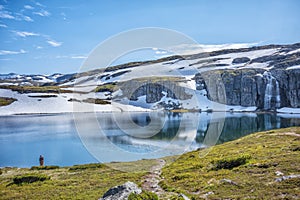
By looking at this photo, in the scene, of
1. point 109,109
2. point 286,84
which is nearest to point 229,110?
point 286,84

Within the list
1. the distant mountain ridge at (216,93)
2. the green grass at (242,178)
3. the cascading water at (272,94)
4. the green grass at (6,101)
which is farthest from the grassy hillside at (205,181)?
the green grass at (6,101)

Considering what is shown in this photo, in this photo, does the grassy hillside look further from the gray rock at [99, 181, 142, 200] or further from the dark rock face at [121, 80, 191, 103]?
the dark rock face at [121, 80, 191, 103]

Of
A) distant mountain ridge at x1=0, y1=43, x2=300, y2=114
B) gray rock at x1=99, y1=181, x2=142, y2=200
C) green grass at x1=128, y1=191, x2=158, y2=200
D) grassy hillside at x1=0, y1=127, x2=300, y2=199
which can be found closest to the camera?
green grass at x1=128, y1=191, x2=158, y2=200

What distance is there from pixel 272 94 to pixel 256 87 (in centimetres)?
938

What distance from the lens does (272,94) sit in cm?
12356

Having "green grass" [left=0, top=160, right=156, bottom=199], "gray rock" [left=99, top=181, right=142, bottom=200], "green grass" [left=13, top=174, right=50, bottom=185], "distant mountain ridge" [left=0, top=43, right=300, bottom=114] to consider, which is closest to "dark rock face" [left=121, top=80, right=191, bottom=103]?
"distant mountain ridge" [left=0, top=43, right=300, bottom=114]

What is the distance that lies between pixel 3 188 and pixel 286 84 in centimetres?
12709

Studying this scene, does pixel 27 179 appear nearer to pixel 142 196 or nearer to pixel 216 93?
pixel 142 196

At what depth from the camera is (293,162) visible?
17000 millimetres

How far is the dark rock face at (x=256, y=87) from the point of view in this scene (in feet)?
392

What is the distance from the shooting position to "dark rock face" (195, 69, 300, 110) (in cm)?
11954

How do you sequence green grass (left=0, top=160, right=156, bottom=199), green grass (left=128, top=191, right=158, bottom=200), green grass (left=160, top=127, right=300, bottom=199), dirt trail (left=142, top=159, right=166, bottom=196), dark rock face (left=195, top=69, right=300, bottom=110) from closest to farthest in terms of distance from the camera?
green grass (left=128, top=191, right=158, bottom=200), green grass (left=160, top=127, right=300, bottom=199), dirt trail (left=142, top=159, right=166, bottom=196), green grass (left=0, top=160, right=156, bottom=199), dark rock face (left=195, top=69, right=300, bottom=110)

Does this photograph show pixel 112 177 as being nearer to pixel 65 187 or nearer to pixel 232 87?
pixel 65 187

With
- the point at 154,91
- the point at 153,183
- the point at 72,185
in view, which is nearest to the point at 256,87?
the point at 154,91
